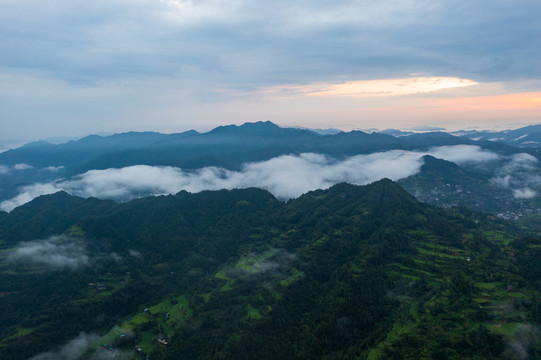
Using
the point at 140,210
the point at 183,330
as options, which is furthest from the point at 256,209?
the point at 183,330

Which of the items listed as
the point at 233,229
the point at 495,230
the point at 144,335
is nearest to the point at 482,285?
the point at 495,230

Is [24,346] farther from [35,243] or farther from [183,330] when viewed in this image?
[35,243]

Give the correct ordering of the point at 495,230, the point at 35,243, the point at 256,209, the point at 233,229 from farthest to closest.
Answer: the point at 256,209, the point at 233,229, the point at 35,243, the point at 495,230

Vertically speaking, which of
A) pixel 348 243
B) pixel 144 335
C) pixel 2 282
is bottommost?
pixel 144 335

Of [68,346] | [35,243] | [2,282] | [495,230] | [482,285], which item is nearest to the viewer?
[482,285]

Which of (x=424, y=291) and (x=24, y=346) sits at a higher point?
(x=424, y=291)

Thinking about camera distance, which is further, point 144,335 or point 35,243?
point 35,243
